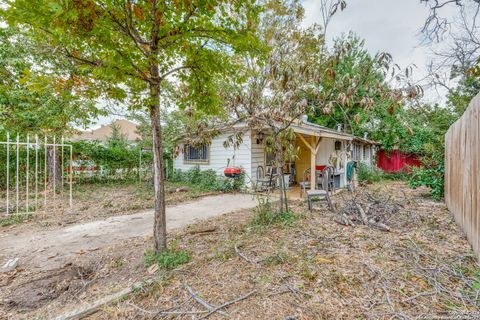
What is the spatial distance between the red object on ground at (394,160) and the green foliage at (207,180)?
11822mm

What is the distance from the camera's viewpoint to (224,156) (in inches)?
390

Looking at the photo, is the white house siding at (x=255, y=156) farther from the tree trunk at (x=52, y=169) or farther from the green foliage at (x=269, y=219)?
the tree trunk at (x=52, y=169)

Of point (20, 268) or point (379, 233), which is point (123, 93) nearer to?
point (20, 268)

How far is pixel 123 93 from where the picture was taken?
3098 mm

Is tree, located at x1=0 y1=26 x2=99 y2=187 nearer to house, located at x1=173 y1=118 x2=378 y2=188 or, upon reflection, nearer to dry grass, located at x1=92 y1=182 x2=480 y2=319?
house, located at x1=173 y1=118 x2=378 y2=188

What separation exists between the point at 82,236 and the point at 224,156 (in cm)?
614

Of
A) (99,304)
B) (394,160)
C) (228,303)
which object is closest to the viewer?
(228,303)

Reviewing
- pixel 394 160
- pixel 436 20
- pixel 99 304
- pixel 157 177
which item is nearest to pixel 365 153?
pixel 394 160

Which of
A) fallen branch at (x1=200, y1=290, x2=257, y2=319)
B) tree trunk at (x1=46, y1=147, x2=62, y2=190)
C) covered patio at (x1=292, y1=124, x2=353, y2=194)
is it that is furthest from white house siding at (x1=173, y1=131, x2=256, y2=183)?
fallen branch at (x1=200, y1=290, x2=257, y2=319)

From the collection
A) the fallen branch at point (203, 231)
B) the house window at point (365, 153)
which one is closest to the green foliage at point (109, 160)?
the fallen branch at point (203, 231)

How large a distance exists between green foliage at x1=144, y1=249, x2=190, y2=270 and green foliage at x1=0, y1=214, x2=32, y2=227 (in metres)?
4.16

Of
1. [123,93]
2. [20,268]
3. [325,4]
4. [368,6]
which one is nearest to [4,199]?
[20,268]

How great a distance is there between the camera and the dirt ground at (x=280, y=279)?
211 cm

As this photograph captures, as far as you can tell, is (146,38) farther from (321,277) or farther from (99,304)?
(321,277)
